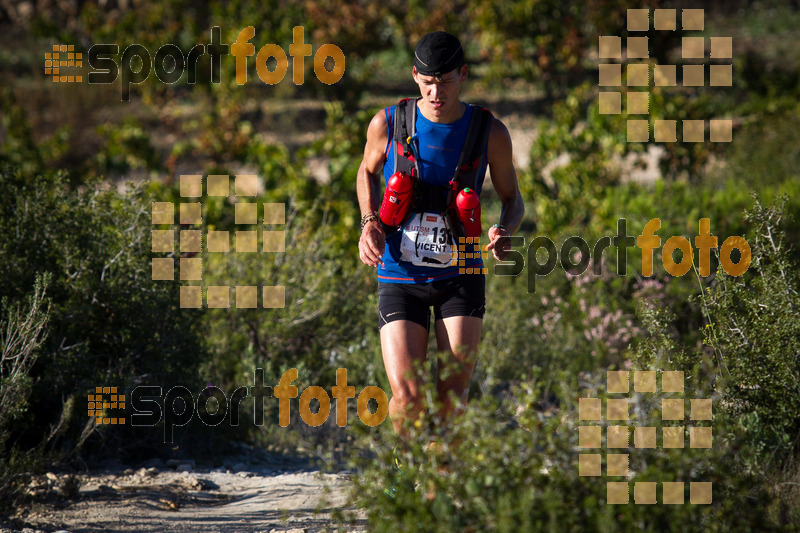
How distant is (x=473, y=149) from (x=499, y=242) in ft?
1.43

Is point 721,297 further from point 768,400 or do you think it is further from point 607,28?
point 607,28

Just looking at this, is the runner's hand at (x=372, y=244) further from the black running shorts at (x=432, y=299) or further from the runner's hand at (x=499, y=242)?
the runner's hand at (x=499, y=242)

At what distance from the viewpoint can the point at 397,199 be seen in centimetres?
346

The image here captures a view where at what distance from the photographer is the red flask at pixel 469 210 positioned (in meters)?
3.43

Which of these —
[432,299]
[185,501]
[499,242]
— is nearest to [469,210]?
[499,242]

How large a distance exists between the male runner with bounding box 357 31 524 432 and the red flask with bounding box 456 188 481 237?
0.11 m

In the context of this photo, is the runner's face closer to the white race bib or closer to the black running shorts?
the white race bib

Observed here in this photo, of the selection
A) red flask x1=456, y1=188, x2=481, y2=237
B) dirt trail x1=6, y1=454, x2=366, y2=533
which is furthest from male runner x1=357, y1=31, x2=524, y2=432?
dirt trail x1=6, y1=454, x2=366, y2=533

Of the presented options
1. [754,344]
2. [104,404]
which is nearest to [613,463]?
[754,344]

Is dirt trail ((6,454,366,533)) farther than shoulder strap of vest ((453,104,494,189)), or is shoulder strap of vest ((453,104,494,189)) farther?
dirt trail ((6,454,366,533))

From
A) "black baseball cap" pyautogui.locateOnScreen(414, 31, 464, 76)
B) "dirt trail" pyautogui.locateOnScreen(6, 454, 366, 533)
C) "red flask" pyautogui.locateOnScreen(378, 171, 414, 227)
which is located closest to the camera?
"black baseball cap" pyautogui.locateOnScreen(414, 31, 464, 76)

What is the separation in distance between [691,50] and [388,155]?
17437 mm

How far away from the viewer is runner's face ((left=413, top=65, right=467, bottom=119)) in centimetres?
337

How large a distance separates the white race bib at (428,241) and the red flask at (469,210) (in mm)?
84
